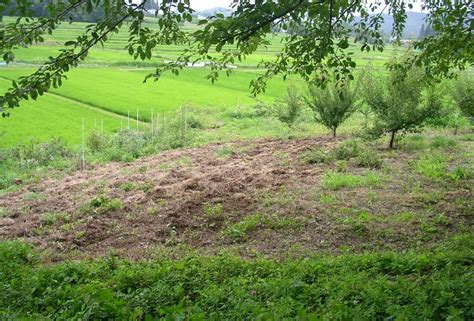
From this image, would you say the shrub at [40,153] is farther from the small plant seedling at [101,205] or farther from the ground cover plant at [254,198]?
the small plant seedling at [101,205]

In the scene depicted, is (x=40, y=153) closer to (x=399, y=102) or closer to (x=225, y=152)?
(x=225, y=152)

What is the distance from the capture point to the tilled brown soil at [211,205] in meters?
8.86

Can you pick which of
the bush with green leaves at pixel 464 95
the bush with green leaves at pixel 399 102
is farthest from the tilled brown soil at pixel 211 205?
the bush with green leaves at pixel 464 95

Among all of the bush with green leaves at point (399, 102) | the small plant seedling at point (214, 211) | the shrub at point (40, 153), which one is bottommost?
the shrub at point (40, 153)

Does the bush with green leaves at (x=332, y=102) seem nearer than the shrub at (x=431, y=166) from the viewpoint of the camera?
No

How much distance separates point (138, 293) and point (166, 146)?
573 inches

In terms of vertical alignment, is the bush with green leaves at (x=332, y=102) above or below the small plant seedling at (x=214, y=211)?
above

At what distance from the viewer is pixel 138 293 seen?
587cm

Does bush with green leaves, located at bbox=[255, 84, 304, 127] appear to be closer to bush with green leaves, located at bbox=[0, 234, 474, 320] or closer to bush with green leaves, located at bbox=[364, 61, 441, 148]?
bush with green leaves, located at bbox=[364, 61, 441, 148]

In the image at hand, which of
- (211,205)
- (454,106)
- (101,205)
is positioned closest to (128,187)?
(101,205)

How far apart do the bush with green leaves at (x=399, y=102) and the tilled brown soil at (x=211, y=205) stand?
3.76 feet

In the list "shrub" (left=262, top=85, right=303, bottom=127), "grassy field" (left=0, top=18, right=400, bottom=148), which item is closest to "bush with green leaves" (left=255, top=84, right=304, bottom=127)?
"shrub" (left=262, top=85, right=303, bottom=127)

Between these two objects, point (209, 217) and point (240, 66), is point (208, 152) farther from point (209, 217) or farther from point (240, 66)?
point (240, 66)

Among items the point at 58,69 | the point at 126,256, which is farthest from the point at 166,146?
the point at 58,69
